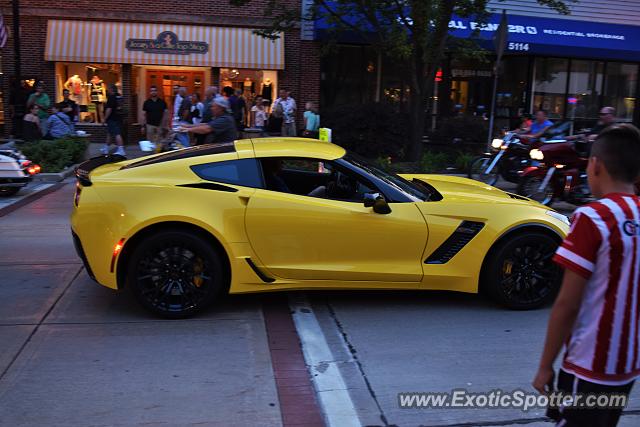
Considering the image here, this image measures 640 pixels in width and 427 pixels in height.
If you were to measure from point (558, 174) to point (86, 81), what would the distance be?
15.7 metres

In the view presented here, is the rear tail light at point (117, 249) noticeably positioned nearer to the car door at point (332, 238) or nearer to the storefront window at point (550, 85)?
the car door at point (332, 238)

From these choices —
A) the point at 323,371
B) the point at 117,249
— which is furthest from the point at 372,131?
the point at 323,371

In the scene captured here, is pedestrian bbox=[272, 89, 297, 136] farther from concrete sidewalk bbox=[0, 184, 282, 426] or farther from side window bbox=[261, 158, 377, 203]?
concrete sidewalk bbox=[0, 184, 282, 426]

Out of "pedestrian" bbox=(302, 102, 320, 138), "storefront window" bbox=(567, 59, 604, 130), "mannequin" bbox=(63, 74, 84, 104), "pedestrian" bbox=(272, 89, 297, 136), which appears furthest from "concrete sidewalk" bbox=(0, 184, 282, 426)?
"storefront window" bbox=(567, 59, 604, 130)

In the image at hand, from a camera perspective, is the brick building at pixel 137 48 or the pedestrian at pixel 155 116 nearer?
the pedestrian at pixel 155 116

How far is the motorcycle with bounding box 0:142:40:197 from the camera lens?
10102 mm

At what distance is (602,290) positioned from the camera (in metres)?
2.07

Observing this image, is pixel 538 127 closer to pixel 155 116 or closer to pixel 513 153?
pixel 513 153

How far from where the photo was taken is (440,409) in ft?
12.0

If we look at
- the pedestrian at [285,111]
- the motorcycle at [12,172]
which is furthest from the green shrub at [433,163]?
the motorcycle at [12,172]

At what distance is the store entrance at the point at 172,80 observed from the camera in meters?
20.3

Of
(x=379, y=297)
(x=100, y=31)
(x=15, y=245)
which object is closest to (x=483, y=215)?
(x=379, y=297)

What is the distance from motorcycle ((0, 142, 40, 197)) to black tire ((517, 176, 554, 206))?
8508 mm

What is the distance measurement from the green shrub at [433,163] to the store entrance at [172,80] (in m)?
9.13
